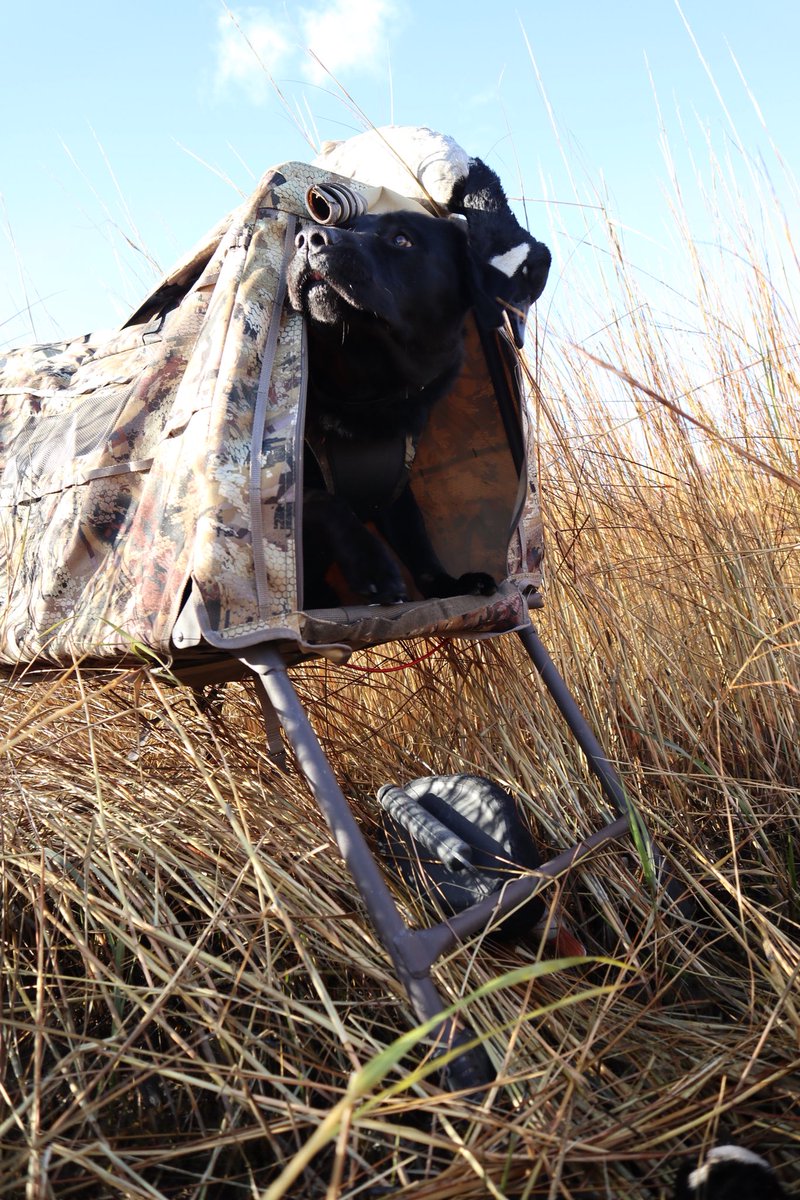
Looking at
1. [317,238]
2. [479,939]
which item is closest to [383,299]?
[317,238]

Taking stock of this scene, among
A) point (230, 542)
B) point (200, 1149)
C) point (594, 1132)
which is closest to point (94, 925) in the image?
→ point (200, 1149)

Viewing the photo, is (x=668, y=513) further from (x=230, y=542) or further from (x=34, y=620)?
(x=34, y=620)

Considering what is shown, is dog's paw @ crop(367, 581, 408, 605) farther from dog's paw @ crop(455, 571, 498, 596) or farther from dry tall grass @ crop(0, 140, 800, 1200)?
dry tall grass @ crop(0, 140, 800, 1200)

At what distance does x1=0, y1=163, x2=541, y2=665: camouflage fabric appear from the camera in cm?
96

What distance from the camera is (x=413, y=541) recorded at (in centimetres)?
149

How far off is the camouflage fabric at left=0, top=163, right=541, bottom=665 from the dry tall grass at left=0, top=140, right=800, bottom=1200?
131 millimetres

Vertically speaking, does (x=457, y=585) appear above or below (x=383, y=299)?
below

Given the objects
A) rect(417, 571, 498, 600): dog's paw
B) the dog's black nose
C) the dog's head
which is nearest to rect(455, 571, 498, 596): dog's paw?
rect(417, 571, 498, 600): dog's paw

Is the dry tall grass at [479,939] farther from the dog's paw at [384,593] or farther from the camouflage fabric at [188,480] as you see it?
the dog's paw at [384,593]

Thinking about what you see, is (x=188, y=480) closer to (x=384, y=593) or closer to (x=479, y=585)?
(x=384, y=593)

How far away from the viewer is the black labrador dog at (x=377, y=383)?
1.20 meters

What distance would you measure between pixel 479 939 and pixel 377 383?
75cm

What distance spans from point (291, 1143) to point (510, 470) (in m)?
0.92

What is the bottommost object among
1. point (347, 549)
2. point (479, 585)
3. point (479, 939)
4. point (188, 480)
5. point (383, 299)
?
point (479, 939)
